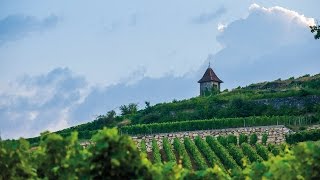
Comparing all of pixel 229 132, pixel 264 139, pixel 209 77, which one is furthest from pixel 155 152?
pixel 209 77

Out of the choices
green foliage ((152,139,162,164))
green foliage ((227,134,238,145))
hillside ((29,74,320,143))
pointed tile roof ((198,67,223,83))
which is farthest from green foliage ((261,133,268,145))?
pointed tile roof ((198,67,223,83))

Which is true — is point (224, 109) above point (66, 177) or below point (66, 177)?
above

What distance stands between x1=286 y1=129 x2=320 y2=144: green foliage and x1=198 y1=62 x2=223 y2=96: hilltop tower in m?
30.0

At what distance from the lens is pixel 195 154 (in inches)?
1919

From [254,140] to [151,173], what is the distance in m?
37.8

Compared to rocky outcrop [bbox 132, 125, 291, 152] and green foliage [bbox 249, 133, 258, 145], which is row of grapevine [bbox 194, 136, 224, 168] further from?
rocky outcrop [bbox 132, 125, 291, 152]

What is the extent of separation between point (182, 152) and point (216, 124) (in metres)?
8.71

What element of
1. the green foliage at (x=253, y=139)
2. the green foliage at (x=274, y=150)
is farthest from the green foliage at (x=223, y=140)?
the green foliage at (x=274, y=150)

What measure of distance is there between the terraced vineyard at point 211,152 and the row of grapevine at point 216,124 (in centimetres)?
314

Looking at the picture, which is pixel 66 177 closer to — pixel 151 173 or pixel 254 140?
pixel 151 173

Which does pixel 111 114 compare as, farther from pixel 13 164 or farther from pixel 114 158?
pixel 114 158

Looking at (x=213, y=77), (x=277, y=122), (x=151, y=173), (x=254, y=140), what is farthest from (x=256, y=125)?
(x=151, y=173)

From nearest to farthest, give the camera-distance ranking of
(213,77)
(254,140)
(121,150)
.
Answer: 1. (121,150)
2. (254,140)
3. (213,77)

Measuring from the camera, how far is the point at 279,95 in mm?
64875
